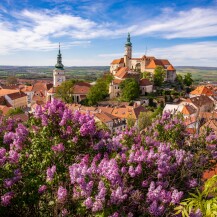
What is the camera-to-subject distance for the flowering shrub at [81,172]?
517 centimetres

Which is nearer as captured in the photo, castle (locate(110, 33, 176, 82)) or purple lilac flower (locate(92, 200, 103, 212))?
purple lilac flower (locate(92, 200, 103, 212))

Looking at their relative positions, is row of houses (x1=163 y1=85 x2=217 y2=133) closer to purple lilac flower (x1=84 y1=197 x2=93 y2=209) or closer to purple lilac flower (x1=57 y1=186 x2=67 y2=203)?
purple lilac flower (x1=84 y1=197 x2=93 y2=209)

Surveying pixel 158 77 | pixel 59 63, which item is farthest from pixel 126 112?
pixel 59 63

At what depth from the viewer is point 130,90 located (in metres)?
60.5

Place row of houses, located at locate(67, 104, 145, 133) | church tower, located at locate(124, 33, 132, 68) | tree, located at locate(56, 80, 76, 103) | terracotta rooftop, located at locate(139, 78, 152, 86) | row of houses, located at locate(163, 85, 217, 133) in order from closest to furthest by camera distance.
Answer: row of houses, located at locate(163, 85, 217, 133) → row of houses, located at locate(67, 104, 145, 133) → tree, located at locate(56, 80, 76, 103) → terracotta rooftop, located at locate(139, 78, 152, 86) → church tower, located at locate(124, 33, 132, 68)

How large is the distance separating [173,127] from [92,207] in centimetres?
482

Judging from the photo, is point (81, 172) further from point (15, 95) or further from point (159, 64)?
point (159, 64)

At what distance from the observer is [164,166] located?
20.0 feet

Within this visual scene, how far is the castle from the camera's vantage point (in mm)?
80812

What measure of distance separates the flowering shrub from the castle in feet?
240

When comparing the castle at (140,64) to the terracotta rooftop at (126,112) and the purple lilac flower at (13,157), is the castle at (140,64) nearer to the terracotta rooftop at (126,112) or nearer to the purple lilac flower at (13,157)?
the terracotta rooftop at (126,112)

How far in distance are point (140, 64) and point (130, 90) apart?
26.0 metres

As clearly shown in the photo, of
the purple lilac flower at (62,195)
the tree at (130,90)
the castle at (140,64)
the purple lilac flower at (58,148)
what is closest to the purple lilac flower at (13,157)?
the purple lilac flower at (58,148)

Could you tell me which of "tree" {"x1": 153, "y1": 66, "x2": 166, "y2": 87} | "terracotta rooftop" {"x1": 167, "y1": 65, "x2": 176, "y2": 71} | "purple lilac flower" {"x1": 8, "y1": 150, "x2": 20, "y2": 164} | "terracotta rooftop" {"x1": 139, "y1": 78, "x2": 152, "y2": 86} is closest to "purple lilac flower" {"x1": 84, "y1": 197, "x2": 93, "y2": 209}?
"purple lilac flower" {"x1": 8, "y1": 150, "x2": 20, "y2": 164}
